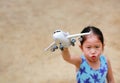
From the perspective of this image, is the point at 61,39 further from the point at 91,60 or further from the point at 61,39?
the point at 91,60

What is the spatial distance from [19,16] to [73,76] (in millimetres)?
1251

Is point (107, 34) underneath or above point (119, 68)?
above

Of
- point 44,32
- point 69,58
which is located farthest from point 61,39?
point 44,32

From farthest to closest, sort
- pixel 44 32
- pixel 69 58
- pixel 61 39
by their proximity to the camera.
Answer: pixel 44 32
pixel 69 58
pixel 61 39

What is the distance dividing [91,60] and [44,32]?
1.73 m

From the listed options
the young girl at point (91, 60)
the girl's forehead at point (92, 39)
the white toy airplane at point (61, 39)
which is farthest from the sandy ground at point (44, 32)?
the white toy airplane at point (61, 39)

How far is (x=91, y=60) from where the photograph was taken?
152 cm

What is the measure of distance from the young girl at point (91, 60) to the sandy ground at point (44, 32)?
38.8 inches

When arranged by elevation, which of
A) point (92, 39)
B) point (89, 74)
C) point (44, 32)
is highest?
point (44, 32)

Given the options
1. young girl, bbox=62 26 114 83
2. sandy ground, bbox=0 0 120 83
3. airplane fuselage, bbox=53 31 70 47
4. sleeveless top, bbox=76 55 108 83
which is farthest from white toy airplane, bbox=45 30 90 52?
sandy ground, bbox=0 0 120 83

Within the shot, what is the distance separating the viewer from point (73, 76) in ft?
8.40

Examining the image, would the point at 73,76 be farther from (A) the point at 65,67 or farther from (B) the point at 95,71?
(B) the point at 95,71

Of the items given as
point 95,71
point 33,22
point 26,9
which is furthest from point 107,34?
point 95,71

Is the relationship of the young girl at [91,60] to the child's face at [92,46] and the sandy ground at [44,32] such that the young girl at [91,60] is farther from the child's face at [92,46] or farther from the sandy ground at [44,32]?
the sandy ground at [44,32]
